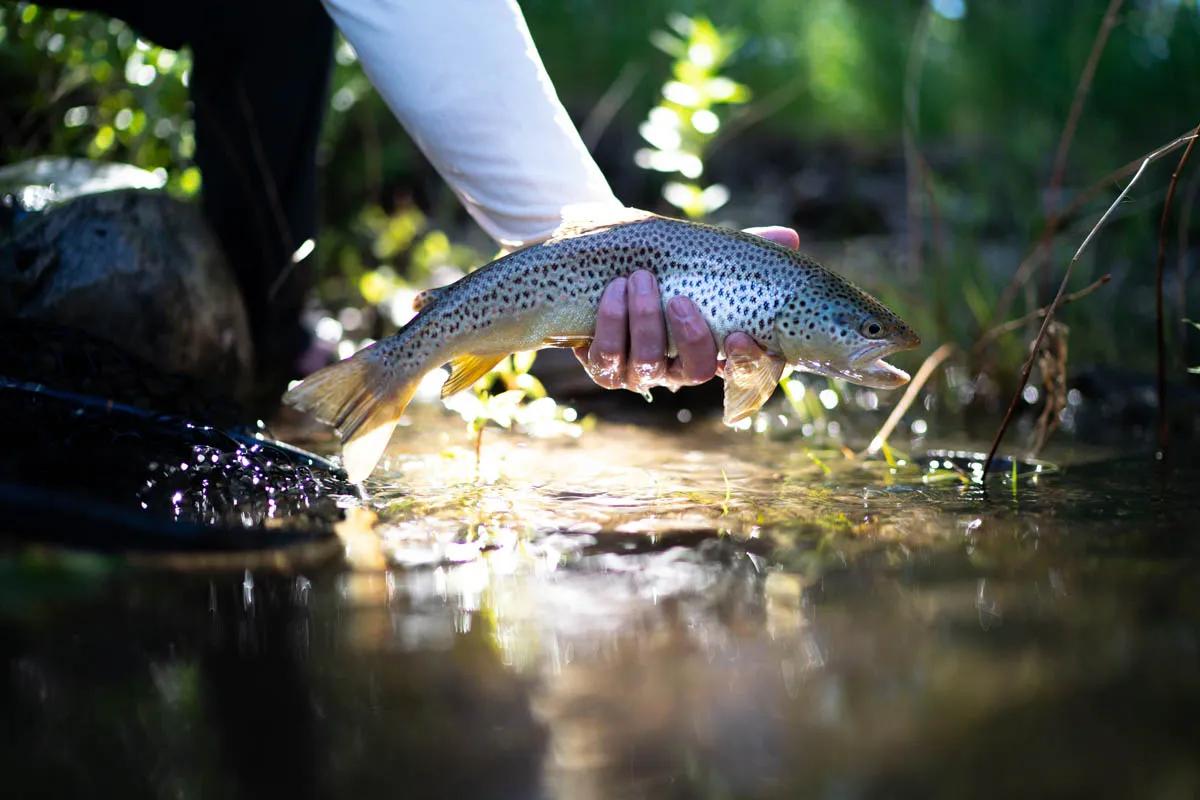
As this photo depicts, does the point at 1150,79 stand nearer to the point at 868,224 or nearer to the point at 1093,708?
the point at 868,224

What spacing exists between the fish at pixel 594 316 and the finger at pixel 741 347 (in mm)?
12

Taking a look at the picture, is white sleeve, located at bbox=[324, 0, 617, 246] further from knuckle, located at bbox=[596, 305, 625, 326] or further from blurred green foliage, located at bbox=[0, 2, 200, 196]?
blurred green foliage, located at bbox=[0, 2, 200, 196]

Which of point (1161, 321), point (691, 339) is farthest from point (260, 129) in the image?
point (1161, 321)

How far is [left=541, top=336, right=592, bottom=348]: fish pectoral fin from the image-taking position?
124 inches

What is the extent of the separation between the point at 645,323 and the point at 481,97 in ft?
2.92

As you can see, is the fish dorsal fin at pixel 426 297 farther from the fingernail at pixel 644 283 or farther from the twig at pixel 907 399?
the twig at pixel 907 399

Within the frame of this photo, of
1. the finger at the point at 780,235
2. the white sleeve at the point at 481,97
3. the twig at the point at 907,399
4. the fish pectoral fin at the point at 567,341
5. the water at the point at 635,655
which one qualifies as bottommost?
the water at the point at 635,655

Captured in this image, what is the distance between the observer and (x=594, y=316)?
308cm

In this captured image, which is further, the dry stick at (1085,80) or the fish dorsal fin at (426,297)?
the dry stick at (1085,80)

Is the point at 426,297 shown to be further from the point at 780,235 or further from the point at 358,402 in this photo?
the point at 780,235

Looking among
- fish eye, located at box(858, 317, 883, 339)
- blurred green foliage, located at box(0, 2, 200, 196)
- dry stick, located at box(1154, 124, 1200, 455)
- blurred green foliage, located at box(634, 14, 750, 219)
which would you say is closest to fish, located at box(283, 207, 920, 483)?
fish eye, located at box(858, 317, 883, 339)

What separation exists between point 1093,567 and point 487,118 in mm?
2031

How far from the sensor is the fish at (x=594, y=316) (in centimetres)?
300

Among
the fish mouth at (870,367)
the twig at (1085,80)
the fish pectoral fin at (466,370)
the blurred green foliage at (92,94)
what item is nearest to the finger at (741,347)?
the fish mouth at (870,367)
